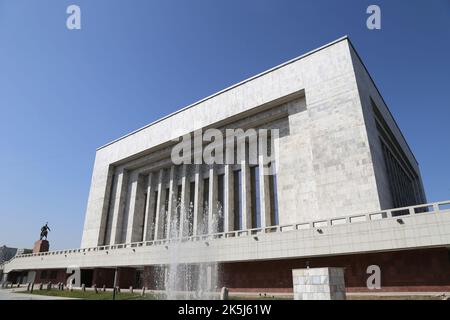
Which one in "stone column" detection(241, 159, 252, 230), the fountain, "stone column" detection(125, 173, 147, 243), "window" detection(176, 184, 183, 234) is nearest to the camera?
the fountain

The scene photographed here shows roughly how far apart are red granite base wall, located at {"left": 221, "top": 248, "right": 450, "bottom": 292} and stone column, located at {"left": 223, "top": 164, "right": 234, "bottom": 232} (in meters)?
6.05

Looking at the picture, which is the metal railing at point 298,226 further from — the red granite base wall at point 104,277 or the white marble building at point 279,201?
the red granite base wall at point 104,277

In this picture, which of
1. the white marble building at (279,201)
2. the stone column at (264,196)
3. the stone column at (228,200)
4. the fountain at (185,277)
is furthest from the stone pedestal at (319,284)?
the stone column at (228,200)

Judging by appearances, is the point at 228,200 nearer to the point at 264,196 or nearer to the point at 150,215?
the point at 264,196

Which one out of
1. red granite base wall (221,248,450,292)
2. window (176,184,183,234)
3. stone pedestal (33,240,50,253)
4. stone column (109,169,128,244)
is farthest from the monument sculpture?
red granite base wall (221,248,450,292)

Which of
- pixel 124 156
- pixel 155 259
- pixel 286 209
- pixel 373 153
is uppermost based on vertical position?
pixel 124 156

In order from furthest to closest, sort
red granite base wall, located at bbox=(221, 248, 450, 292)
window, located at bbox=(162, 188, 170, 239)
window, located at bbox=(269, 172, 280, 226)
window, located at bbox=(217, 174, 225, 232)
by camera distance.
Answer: window, located at bbox=(162, 188, 170, 239) → window, located at bbox=(217, 174, 225, 232) → window, located at bbox=(269, 172, 280, 226) → red granite base wall, located at bbox=(221, 248, 450, 292)

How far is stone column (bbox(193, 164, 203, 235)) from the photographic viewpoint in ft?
107

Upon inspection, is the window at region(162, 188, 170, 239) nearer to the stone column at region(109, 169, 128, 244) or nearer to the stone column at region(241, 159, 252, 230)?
the stone column at region(109, 169, 128, 244)

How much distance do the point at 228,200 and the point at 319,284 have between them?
20.5 meters
